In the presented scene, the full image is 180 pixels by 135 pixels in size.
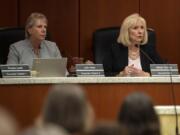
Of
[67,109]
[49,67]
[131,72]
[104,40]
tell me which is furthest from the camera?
[104,40]

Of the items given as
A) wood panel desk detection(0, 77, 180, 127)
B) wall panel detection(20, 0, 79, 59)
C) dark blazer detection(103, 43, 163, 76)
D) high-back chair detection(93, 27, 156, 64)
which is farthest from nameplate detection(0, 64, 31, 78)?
wall panel detection(20, 0, 79, 59)

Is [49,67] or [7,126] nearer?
[7,126]

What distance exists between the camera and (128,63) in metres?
5.37

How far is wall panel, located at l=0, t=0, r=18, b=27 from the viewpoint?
657cm

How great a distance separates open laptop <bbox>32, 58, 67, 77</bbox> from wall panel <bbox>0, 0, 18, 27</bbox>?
223 centimetres

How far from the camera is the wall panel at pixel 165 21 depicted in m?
6.69

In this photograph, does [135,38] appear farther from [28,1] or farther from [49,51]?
[28,1]

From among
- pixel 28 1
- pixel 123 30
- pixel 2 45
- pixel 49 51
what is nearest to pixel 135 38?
pixel 123 30

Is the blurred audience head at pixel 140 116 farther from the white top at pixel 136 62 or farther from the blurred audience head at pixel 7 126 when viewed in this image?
the white top at pixel 136 62

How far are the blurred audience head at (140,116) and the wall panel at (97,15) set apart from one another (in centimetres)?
478

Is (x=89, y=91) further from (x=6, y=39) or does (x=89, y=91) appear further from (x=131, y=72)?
(x=6, y=39)

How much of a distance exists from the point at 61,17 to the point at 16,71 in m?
2.35

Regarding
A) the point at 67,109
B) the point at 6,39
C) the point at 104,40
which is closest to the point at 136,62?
the point at 104,40

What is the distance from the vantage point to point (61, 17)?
6637 millimetres
